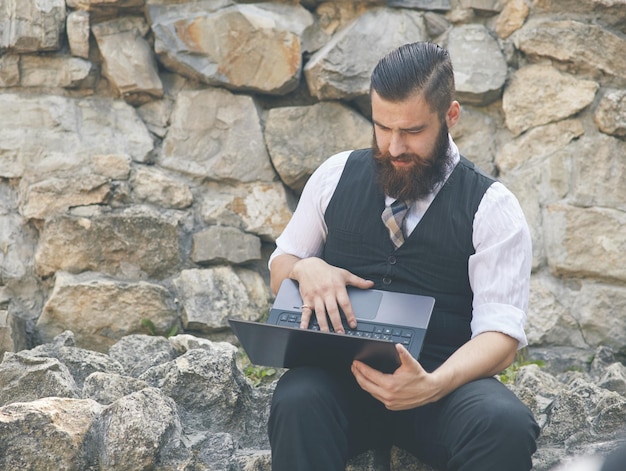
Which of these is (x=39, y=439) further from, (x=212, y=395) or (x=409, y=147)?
(x=409, y=147)

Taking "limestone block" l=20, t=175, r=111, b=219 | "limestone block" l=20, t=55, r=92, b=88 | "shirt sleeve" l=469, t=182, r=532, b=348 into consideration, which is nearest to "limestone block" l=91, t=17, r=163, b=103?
"limestone block" l=20, t=55, r=92, b=88

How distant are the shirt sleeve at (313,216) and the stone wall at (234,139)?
1173mm

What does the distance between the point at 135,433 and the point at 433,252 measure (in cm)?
98

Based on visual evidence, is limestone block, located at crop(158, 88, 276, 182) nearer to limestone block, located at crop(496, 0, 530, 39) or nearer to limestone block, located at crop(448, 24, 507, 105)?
limestone block, located at crop(448, 24, 507, 105)

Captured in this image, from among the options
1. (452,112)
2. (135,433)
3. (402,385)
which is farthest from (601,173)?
(135,433)

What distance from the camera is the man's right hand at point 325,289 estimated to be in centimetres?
260

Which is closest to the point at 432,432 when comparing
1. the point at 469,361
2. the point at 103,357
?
the point at 469,361

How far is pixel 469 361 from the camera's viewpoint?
250 cm

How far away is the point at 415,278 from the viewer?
2.74 m

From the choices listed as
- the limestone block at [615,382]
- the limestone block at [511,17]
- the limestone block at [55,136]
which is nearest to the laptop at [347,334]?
the limestone block at [615,382]

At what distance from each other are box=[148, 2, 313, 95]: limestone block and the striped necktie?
1.56 metres

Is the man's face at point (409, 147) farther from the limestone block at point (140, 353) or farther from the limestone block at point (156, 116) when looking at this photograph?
the limestone block at point (156, 116)

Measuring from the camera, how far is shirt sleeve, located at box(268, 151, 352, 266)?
2.93 m

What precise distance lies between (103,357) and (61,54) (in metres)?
1.57
